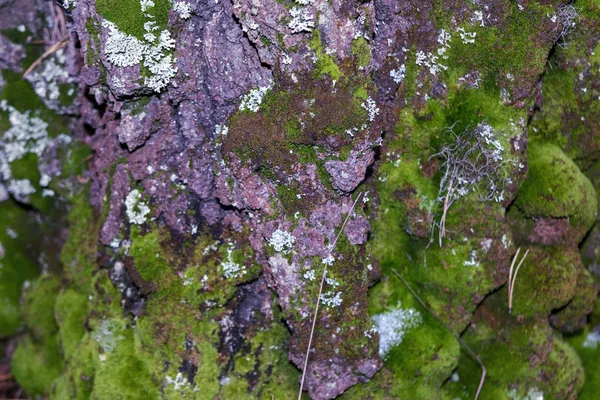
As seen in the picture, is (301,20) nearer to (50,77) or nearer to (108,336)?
(50,77)

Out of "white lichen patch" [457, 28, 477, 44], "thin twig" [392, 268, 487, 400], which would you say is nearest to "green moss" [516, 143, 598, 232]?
"white lichen patch" [457, 28, 477, 44]

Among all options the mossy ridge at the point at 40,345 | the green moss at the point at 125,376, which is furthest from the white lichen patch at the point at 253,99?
the mossy ridge at the point at 40,345

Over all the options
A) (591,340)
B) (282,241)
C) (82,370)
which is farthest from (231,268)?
(591,340)

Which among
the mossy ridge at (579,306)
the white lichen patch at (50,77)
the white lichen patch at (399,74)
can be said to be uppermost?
the white lichen patch at (50,77)

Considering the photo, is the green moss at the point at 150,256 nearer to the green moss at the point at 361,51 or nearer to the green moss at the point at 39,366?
the green moss at the point at 39,366

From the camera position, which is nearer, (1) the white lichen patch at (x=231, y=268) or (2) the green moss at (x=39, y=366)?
(1) the white lichen patch at (x=231, y=268)
